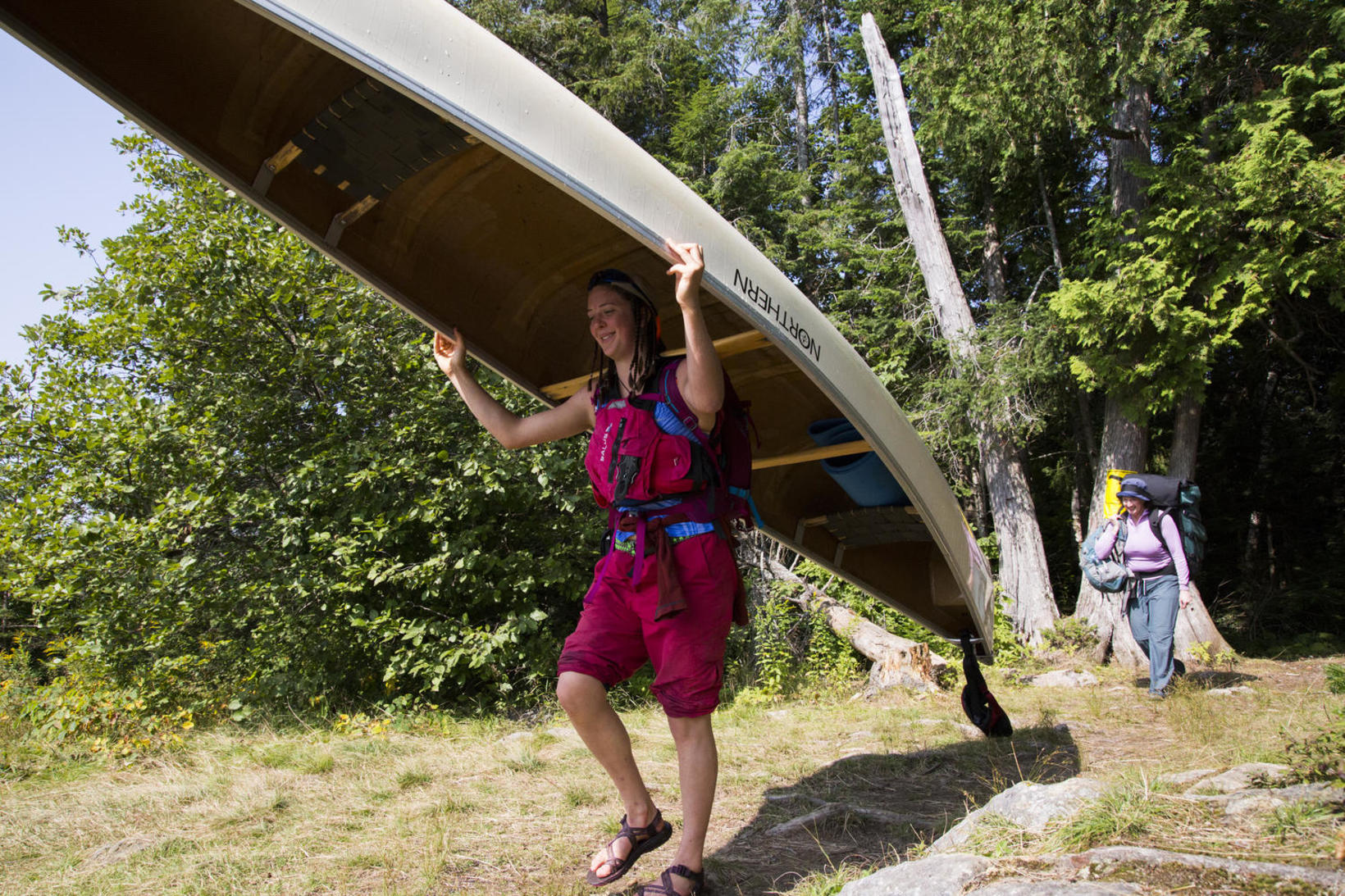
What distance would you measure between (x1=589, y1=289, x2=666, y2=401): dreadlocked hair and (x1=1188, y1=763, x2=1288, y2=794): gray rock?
2.09m

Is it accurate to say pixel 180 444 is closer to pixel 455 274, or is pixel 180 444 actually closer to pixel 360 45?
pixel 455 274

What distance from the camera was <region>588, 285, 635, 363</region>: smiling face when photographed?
110 inches

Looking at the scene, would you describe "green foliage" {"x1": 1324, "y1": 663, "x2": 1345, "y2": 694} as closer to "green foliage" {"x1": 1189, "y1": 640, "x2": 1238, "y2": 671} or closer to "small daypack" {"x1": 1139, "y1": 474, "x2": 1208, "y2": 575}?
"small daypack" {"x1": 1139, "y1": 474, "x2": 1208, "y2": 575}

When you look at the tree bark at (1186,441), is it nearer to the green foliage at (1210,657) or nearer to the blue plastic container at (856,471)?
the green foliage at (1210,657)

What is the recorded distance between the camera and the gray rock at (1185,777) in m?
2.74

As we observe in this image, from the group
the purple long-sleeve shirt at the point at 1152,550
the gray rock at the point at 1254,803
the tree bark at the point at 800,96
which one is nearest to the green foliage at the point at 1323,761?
the gray rock at the point at 1254,803

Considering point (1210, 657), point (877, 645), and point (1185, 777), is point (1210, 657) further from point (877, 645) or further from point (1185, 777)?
point (1185, 777)

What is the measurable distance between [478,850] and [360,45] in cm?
260

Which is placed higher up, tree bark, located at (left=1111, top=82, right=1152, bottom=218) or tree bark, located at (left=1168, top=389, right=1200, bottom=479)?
tree bark, located at (left=1111, top=82, right=1152, bottom=218)

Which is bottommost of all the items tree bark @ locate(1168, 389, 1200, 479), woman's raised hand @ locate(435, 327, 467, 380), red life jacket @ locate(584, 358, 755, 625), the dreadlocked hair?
red life jacket @ locate(584, 358, 755, 625)

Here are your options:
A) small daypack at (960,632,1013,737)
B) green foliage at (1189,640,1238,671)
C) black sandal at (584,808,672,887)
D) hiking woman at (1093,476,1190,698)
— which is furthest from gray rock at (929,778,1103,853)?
green foliage at (1189,640,1238,671)

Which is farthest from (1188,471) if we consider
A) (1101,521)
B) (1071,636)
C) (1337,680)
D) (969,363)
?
(1337,680)

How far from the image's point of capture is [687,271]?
2471mm

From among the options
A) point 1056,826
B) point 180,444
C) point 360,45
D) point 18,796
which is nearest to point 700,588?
point 1056,826
